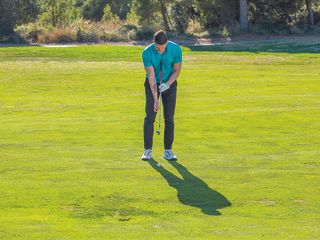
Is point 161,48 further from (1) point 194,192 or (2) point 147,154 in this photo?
(1) point 194,192

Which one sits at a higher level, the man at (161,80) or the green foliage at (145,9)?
the man at (161,80)

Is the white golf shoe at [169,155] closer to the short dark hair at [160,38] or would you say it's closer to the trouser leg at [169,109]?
the trouser leg at [169,109]

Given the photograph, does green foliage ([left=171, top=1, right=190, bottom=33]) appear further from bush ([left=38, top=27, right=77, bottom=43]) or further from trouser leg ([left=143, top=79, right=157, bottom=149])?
trouser leg ([left=143, top=79, right=157, bottom=149])

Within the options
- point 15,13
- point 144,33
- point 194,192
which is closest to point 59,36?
point 15,13

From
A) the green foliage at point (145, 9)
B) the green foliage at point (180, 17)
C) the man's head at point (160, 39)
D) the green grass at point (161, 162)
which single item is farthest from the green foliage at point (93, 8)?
the man's head at point (160, 39)

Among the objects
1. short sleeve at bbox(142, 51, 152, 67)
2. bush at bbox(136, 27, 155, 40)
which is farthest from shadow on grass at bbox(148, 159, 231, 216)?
bush at bbox(136, 27, 155, 40)

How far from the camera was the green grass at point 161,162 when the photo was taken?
34.7ft

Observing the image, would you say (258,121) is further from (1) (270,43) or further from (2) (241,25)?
(2) (241,25)

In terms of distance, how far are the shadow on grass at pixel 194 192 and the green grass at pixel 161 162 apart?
2 centimetres

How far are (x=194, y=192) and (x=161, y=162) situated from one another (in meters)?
2.22

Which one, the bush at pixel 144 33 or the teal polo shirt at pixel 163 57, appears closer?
the teal polo shirt at pixel 163 57

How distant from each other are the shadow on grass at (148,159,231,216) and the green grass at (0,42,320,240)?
0.05 ft

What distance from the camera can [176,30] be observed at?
2101 inches

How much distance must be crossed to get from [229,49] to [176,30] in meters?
11.1
